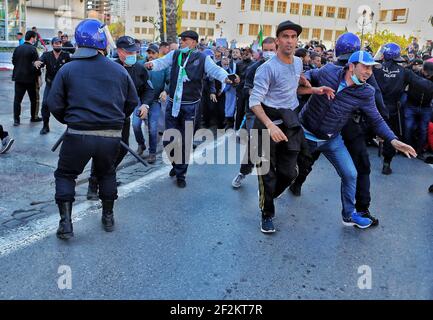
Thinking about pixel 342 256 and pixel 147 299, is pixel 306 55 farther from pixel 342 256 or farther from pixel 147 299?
pixel 147 299

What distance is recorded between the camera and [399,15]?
181ft

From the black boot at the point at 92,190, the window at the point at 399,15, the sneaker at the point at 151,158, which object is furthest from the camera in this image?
the window at the point at 399,15

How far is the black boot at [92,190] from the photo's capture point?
4.94 metres

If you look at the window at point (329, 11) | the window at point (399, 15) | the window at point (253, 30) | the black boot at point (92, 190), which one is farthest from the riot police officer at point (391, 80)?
the window at point (329, 11)

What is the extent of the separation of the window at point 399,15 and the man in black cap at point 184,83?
187 ft

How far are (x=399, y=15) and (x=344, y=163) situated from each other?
5880 cm

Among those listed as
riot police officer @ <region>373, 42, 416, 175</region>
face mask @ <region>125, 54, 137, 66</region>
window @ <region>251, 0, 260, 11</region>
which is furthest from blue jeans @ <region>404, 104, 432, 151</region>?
A: window @ <region>251, 0, 260, 11</region>

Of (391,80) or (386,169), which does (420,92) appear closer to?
(391,80)

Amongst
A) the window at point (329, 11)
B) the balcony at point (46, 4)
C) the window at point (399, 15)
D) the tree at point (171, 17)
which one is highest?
the window at point (329, 11)

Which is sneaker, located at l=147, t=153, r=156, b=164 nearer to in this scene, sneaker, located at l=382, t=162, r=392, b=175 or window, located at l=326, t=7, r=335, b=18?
sneaker, located at l=382, t=162, r=392, b=175

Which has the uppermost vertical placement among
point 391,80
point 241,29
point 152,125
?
point 241,29

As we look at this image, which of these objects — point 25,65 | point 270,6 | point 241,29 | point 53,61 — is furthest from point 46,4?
point 270,6

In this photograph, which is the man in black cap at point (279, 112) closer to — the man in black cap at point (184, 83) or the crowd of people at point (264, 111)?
the crowd of people at point (264, 111)

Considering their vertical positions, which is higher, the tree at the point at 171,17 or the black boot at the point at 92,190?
the tree at the point at 171,17
